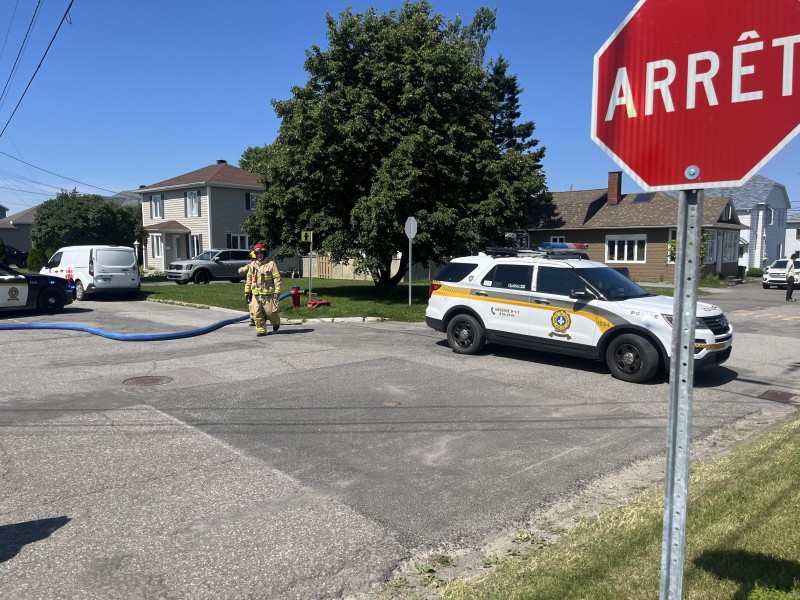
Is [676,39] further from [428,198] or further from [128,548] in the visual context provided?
[428,198]

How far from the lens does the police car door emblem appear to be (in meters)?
9.90

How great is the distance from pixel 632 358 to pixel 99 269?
17669 millimetres

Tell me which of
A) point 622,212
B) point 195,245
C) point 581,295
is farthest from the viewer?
point 195,245

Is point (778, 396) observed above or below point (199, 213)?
below

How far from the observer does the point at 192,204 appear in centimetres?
4241

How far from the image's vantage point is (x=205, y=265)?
1270 inches

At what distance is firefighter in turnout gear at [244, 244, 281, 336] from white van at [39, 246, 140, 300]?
385 inches

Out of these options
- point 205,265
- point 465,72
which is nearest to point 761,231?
point 465,72

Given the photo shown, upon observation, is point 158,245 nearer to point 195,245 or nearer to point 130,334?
point 195,245

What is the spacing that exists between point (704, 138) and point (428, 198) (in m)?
19.2

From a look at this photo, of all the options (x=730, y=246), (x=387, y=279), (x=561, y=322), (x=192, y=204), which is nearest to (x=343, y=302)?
(x=387, y=279)

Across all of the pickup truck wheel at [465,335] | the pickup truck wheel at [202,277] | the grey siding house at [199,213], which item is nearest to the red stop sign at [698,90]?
the pickup truck wheel at [465,335]

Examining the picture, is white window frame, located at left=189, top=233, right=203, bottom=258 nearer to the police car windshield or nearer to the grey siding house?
the grey siding house

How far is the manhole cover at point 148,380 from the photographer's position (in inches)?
343
